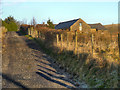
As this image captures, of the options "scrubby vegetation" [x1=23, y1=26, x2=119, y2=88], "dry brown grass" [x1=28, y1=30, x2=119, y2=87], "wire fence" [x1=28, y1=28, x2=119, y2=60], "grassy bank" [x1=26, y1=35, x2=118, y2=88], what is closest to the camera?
"grassy bank" [x1=26, y1=35, x2=118, y2=88]

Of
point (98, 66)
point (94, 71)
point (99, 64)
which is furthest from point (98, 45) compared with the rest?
point (94, 71)

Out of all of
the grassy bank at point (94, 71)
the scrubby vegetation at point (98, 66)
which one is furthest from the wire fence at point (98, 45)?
the grassy bank at point (94, 71)

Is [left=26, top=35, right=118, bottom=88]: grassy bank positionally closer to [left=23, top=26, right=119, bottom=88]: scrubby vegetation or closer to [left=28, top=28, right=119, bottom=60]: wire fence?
[left=23, top=26, right=119, bottom=88]: scrubby vegetation

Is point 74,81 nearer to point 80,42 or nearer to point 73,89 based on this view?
point 73,89

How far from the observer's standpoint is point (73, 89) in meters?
5.86

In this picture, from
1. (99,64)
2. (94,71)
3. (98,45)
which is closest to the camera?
(94,71)

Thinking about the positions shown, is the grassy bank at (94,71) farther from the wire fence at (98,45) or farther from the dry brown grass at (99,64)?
the wire fence at (98,45)

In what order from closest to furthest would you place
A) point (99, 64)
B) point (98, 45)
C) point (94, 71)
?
point (94, 71) → point (99, 64) → point (98, 45)

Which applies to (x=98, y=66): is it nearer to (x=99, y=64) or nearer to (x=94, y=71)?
(x=99, y=64)

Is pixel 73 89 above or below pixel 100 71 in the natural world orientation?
below

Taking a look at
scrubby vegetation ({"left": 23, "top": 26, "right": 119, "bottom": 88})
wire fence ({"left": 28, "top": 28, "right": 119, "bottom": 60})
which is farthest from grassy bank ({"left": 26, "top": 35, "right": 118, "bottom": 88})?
wire fence ({"left": 28, "top": 28, "right": 119, "bottom": 60})

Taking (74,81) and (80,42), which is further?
(80,42)

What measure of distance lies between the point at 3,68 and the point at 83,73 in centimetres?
510

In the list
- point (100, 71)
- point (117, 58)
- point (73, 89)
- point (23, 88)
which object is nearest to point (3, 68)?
point (23, 88)
